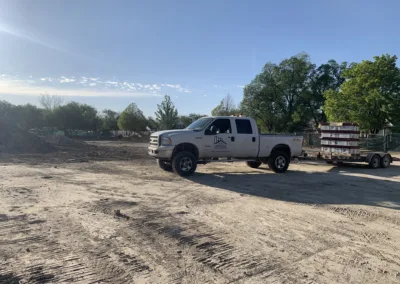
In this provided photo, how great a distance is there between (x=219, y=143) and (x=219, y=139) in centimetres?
15

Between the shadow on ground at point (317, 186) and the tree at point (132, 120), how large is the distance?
53913mm

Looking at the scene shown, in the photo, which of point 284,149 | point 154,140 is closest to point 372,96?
point 284,149

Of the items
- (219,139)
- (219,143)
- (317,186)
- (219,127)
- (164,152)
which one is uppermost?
(219,127)

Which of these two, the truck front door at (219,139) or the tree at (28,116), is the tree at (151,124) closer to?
the tree at (28,116)

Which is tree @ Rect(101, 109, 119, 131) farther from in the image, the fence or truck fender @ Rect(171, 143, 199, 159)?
truck fender @ Rect(171, 143, 199, 159)

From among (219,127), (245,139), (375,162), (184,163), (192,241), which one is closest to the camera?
(192,241)

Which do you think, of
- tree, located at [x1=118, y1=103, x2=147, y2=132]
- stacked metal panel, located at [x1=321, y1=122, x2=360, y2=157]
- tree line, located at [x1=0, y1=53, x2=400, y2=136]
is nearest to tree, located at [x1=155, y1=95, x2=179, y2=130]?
tree line, located at [x1=0, y1=53, x2=400, y2=136]

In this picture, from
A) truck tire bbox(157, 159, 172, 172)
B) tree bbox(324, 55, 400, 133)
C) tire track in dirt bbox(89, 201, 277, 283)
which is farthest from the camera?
tree bbox(324, 55, 400, 133)

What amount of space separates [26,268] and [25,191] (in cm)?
523

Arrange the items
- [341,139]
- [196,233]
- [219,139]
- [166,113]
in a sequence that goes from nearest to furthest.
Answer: [196,233]
[219,139]
[341,139]
[166,113]

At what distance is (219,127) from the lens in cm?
1173

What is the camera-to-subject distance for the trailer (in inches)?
548

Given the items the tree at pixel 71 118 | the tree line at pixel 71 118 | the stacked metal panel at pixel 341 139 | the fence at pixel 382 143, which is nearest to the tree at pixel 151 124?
the tree line at pixel 71 118

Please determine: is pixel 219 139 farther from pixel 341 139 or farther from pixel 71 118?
pixel 71 118
